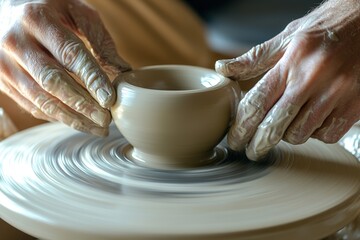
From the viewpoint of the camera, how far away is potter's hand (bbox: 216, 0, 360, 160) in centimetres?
123

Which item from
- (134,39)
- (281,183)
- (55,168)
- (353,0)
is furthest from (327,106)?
(134,39)

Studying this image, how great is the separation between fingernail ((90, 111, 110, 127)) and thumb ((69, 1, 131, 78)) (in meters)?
0.24

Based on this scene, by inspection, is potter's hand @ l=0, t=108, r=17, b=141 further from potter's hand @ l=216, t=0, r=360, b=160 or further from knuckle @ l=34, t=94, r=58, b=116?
potter's hand @ l=216, t=0, r=360, b=160

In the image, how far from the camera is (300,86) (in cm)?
123

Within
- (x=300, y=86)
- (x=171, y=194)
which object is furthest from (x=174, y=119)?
(x=300, y=86)

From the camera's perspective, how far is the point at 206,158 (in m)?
1.32

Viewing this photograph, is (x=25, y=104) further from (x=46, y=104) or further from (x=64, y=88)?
(x=64, y=88)

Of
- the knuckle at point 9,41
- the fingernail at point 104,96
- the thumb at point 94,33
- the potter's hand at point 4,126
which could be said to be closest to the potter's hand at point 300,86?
the fingernail at point 104,96

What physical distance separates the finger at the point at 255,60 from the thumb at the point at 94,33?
1.10 ft

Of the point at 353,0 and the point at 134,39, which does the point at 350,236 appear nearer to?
the point at 353,0

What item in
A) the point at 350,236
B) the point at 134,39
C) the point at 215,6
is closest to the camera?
the point at 350,236

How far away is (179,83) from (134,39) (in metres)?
1.25

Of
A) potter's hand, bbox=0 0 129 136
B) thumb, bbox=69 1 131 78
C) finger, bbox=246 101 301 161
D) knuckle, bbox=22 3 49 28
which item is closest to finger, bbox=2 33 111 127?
potter's hand, bbox=0 0 129 136

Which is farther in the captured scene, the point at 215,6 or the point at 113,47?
the point at 215,6
